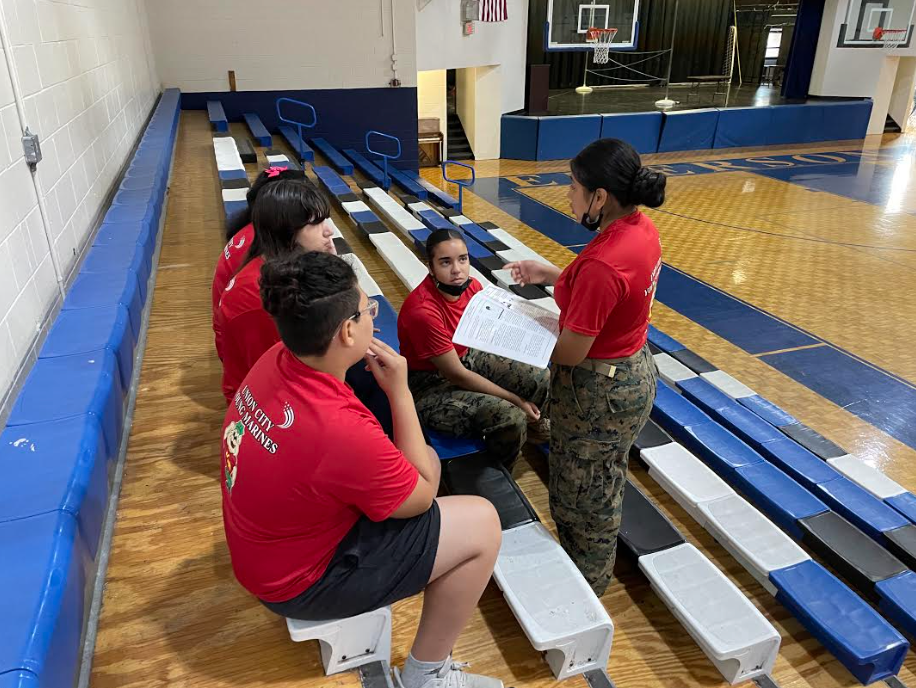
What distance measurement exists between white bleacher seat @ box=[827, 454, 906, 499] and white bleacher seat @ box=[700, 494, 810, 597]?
92cm

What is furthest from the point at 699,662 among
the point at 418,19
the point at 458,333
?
the point at 418,19

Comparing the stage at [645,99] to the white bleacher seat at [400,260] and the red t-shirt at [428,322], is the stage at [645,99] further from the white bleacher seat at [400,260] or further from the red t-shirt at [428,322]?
the red t-shirt at [428,322]

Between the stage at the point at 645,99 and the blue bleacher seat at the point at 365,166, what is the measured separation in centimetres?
518

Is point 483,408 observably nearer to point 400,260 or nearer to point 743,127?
point 400,260

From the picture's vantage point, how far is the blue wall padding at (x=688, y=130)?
512 inches

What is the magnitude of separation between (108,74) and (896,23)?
16.0 metres

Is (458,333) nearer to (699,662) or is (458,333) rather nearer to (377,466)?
(377,466)

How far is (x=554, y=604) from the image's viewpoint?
184cm

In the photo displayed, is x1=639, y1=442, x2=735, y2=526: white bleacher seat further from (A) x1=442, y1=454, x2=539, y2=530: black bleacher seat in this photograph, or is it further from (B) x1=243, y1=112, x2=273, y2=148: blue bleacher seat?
(B) x1=243, y1=112, x2=273, y2=148: blue bleacher seat

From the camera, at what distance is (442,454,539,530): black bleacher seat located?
220 cm

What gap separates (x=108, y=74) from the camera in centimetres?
442

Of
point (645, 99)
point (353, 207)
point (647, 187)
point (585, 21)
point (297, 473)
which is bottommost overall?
point (353, 207)

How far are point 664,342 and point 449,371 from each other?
112 inches

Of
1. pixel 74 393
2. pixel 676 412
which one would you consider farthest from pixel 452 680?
pixel 676 412
